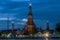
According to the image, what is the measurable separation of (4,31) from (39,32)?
28732 millimetres

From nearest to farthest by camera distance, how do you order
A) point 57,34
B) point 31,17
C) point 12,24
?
point 57,34
point 31,17
point 12,24

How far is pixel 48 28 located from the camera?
15362cm

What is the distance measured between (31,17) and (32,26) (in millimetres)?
10782

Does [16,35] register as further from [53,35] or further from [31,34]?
[53,35]

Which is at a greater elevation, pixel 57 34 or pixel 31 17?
pixel 31 17

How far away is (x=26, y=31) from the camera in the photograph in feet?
457

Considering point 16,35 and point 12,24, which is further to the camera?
point 12,24

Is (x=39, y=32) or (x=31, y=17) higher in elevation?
(x=31, y=17)

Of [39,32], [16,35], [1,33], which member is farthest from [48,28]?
[1,33]

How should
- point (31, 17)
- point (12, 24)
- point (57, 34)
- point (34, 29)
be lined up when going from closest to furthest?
point (57, 34), point (34, 29), point (31, 17), point (12, 24)

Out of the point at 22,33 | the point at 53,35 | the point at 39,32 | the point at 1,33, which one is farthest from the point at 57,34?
the point at 1,33

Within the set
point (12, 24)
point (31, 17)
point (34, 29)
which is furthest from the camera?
point (12, 24)

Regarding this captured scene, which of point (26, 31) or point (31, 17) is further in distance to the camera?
point (31, 17)

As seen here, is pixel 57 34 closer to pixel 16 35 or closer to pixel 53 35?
pixel 53 35
